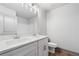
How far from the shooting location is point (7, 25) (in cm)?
100

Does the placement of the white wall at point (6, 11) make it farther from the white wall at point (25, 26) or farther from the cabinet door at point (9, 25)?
the white wall at point (25, 26)

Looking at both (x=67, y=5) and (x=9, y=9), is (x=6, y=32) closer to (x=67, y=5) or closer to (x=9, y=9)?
(x=9, y=9)

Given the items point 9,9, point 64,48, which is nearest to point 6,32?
point 9,9

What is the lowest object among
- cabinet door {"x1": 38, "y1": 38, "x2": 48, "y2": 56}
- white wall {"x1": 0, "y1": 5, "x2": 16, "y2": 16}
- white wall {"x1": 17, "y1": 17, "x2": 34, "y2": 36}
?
cabinet door {"x1": 38, "y1": 38, "x2": 48, "y2": 56}

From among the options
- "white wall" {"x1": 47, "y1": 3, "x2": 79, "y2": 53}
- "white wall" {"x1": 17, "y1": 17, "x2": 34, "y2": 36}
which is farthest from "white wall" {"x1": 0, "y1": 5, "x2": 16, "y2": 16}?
"white wall" {"x1": 47, "y1": 3, "x2": 79, "y2": 53}

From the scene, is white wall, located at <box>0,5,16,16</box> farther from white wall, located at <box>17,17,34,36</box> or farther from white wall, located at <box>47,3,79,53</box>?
white wall, located at <box>47,3,79,53</box>

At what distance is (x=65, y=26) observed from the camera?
2.16 meters

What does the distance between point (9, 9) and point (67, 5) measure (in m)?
2.31

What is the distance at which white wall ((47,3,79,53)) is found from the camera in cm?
192

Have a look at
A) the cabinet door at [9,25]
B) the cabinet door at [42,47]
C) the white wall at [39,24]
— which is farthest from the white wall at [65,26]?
the cabinet door at [9,25]

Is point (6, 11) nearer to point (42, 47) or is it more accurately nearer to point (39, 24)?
point (42, 47)

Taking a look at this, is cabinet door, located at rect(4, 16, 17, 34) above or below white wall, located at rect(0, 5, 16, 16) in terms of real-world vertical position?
below

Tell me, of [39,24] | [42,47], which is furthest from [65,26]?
[42,47]

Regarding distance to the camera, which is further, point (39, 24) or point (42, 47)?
point (39, 24)
